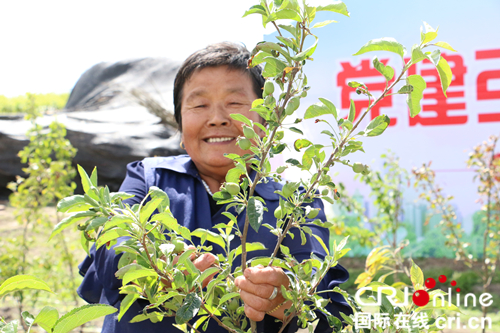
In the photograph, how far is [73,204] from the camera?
549 mm

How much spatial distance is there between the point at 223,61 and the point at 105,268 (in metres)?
0.67

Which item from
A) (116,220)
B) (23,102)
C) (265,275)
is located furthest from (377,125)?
(23,102)

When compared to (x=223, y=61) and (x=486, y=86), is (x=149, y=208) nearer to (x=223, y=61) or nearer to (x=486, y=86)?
(x=223, y=61)

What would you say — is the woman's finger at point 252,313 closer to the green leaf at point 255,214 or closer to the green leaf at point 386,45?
the green leaf at point 255,214

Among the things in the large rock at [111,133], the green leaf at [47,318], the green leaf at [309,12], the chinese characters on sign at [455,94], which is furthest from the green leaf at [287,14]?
the large rock at [111,133]

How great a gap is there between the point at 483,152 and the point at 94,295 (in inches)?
89.3

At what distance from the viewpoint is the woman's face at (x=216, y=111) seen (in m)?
1.19

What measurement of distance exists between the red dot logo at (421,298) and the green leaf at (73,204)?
1.89ft

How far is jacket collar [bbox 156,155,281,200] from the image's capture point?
1.16 meters

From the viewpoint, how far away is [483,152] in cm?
244

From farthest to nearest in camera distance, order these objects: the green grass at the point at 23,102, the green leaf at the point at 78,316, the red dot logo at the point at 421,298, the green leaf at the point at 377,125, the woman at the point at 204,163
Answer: the green grass at the point at 23,102 → the woman at the point at 204,163 → the red dot logo at the point at 421,298 → the green leaf at the point at 377,125 → the green leaf at the point at 78,316

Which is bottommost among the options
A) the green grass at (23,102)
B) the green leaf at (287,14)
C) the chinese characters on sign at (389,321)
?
the chinese characters on sign at (389,321)

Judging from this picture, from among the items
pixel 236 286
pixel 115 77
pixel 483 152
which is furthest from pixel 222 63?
pixel 115 77

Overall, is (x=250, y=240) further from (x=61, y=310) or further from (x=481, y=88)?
(x=481, y=88)
